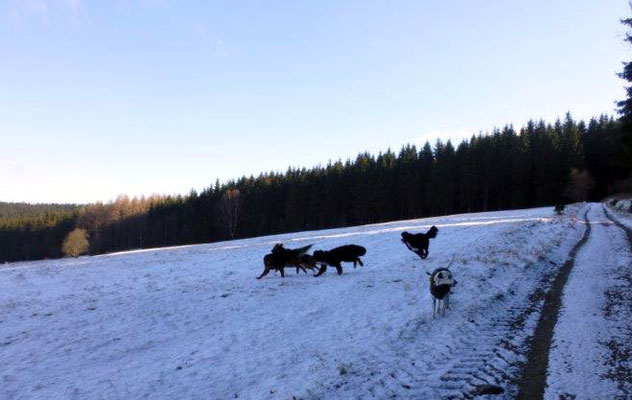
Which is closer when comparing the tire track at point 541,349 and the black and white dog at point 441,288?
the tire track at point 541,349

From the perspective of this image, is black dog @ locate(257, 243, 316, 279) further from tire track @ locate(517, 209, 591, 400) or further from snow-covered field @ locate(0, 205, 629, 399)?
tire track @ locate(517, 209, 591, 400)

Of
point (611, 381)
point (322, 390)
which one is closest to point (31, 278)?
point (322, 390)

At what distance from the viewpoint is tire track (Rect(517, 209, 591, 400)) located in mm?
6059

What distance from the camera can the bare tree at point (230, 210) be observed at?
317 ft

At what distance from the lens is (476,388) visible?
20.1 ft

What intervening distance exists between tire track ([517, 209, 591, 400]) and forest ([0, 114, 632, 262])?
72207 mm

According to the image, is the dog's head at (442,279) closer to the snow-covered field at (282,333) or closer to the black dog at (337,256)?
the snow-covered field at (282,333)

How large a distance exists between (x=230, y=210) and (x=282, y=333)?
89.6 meters

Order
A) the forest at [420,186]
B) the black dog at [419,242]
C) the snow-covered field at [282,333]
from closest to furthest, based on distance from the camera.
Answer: the snow-covered field at [282,333] → the black dog at [419,242] → the forest at [420,186]

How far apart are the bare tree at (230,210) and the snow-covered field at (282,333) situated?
79.4 m

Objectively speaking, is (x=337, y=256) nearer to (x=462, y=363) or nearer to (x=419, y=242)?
(x=419, y=242)

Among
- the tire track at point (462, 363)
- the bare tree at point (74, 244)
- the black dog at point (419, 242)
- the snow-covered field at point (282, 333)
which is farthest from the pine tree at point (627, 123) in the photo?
the bare tree at point (74, 244)

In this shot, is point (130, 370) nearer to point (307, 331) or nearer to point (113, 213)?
point (307, 331)

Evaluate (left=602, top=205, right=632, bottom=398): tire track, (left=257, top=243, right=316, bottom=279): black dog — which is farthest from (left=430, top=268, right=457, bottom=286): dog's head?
(left=257, top=243, right=316, bottom=279): black dog
